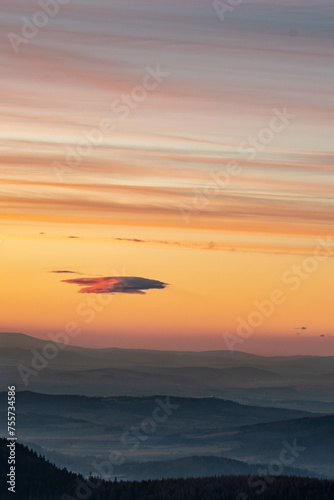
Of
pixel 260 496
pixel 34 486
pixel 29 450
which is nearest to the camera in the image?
pixel 260 496

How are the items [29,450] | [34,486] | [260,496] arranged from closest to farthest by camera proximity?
[260,496] < [34,486] < [29,450]

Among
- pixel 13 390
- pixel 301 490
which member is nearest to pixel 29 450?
pixel 13 390

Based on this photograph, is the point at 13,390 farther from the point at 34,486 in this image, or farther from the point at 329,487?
the point at 329,487

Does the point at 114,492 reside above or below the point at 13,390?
below

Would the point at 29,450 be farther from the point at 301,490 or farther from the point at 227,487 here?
the point at 301,490

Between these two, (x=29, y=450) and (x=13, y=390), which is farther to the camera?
(x=29, y=450)

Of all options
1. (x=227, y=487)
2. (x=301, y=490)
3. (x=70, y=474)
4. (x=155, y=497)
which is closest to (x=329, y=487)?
(x=301, y=490)
